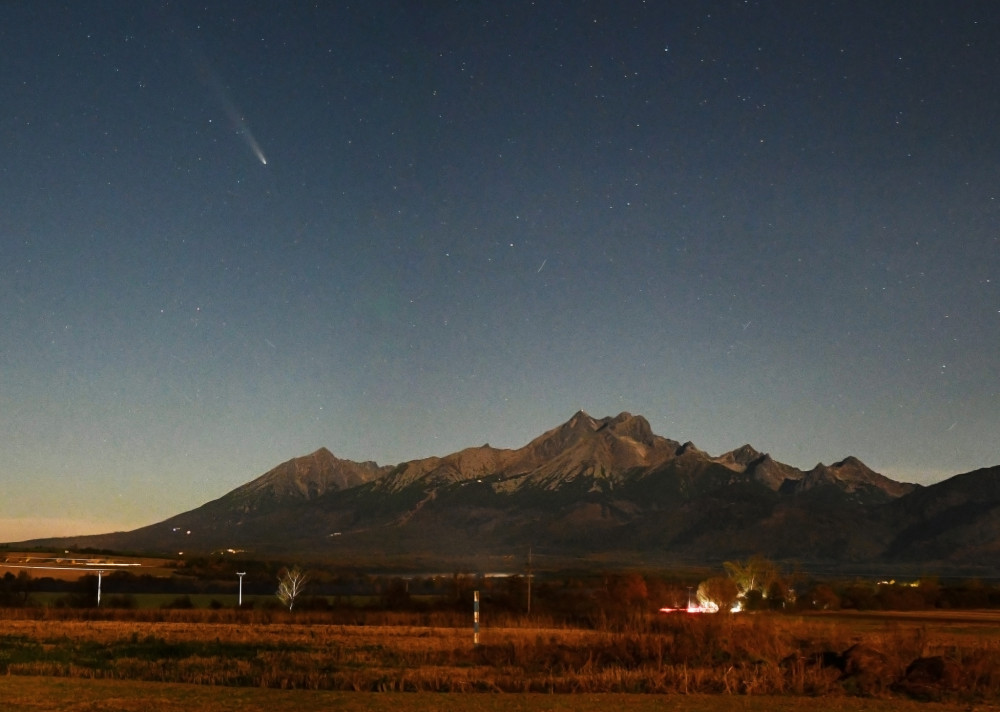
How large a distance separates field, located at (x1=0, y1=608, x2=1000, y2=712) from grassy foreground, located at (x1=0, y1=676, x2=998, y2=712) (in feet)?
0.12

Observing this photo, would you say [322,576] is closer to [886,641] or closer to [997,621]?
[997,621]

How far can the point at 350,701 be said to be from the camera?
20.1m

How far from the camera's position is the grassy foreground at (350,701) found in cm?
1891

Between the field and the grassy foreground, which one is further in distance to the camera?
the field

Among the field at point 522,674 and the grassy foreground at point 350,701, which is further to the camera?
the field at point 522,674

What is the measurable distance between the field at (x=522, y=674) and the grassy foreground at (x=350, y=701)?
37 mm

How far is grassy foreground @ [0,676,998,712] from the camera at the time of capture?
62.0 feet

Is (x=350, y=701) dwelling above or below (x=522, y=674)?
above

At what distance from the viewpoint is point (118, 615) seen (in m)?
63.0

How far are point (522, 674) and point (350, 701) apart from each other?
22.9 feet

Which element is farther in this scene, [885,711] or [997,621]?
[997,621]

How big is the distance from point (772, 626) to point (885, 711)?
37.3 ft

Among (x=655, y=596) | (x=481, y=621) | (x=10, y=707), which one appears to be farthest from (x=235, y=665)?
(x=655, y=596)

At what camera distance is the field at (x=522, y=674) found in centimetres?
2033
